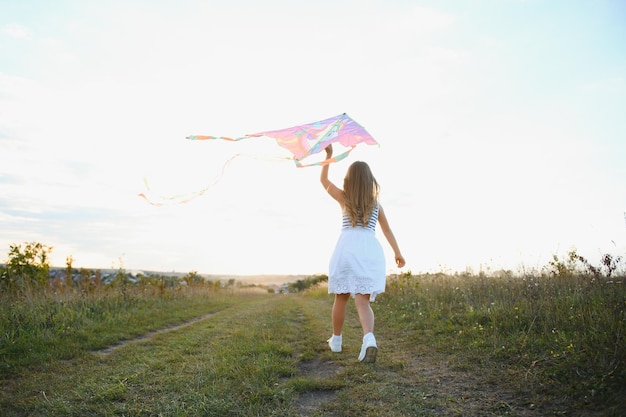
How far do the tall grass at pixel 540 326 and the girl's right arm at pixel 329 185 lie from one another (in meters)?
2.59

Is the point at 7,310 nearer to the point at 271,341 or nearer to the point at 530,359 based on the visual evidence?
the point at 271,341

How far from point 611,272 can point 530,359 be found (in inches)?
119

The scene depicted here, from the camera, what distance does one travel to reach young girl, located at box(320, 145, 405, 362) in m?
5.27

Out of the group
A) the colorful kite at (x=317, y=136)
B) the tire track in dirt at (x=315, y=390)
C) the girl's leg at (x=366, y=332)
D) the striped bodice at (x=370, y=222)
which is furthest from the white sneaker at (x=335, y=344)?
the colorful kite at (x=317, y=136)

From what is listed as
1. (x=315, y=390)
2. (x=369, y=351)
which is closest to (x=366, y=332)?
(x=369, y=351)

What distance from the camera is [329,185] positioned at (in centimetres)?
564

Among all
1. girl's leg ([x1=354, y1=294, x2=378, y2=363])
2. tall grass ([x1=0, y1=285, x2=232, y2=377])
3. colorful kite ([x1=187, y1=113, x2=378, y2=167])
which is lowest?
tall grass ([x1=0, y1=285, x2=232, y2=377])

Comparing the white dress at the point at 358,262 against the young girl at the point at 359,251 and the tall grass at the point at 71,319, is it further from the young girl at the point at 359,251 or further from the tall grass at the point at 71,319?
the tall grass at the point at 71,319

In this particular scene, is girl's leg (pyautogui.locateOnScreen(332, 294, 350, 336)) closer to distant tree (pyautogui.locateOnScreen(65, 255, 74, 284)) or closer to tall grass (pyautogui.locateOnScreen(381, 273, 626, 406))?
tall grass (pyautogui.locateOnScreen(381, 273, 626, 406))

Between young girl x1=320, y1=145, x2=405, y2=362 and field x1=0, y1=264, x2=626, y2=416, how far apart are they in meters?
0.62

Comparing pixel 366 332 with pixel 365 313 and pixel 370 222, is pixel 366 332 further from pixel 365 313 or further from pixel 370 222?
pixel 370 222

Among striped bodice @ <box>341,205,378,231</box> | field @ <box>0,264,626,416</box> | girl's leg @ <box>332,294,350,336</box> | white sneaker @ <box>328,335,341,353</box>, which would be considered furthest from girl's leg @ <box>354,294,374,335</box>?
striped bodice @ <box>341,205,378,231</box>

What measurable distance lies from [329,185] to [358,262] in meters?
1.11

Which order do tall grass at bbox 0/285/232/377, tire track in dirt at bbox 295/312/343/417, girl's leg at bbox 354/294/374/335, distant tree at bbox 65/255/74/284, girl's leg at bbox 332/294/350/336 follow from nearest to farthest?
1. tire track in dirt at bbox 295/312/343/417
2. girl's leg at bbox 354/294/374/335
3. girl's leg at bbox 332/294/350/336
4. tall grass at bbox 0/285/232/377
5. distant tree at bbox 65/255/74/284
